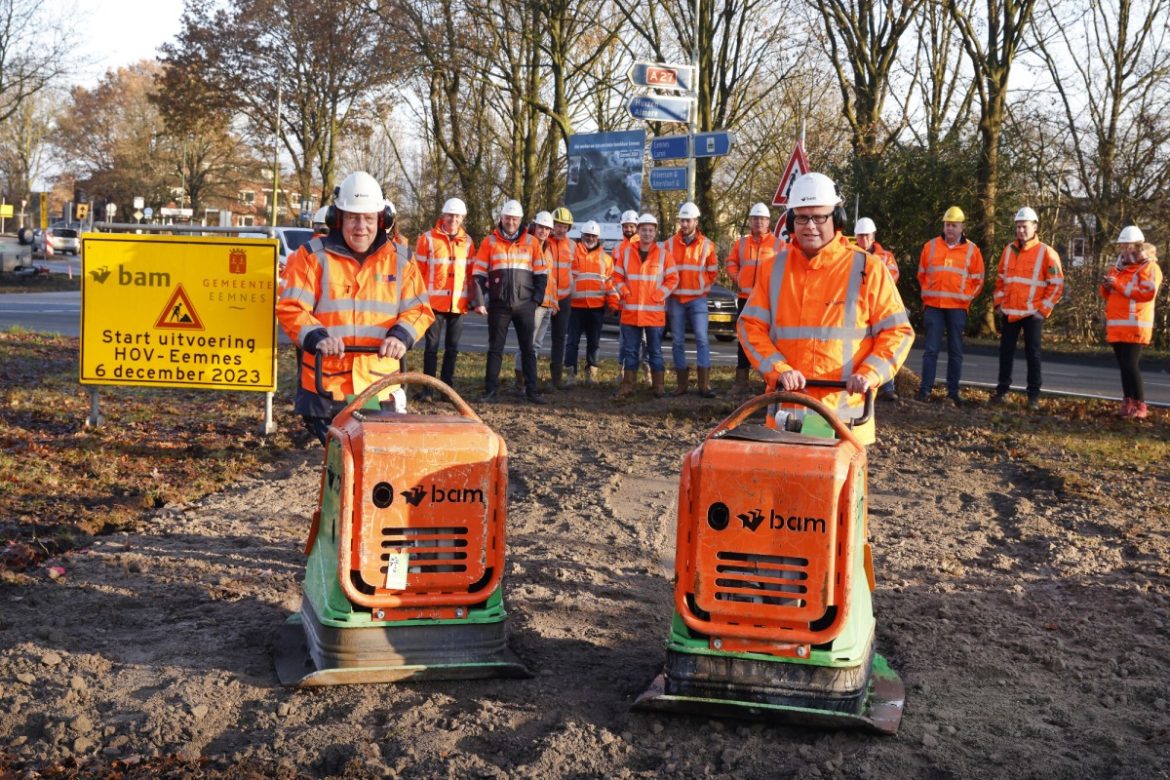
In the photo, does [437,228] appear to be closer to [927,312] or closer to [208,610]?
[927,312]

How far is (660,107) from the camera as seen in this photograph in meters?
18.0

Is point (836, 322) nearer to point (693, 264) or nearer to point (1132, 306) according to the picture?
point (693, 264)

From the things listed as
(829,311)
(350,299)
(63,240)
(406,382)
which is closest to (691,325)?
(350,299)

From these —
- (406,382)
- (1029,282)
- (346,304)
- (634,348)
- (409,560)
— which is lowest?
(409,560)

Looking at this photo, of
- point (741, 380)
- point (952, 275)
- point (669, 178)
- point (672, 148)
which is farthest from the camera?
point (669, 178)

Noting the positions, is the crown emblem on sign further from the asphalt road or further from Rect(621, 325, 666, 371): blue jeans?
the asphalt road

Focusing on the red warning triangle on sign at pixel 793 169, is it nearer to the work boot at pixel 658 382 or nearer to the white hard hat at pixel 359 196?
the work boot at pixel 658 382

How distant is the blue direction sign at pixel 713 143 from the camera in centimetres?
1706

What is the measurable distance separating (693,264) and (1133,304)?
15.2ft

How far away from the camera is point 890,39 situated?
2925 centimetres

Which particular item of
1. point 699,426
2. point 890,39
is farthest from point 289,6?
point 699,426

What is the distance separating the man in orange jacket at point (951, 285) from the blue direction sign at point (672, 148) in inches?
193

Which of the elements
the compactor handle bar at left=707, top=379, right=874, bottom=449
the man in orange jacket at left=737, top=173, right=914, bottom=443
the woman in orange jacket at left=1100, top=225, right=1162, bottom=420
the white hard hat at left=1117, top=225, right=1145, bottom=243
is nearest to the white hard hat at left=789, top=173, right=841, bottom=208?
the man in orange jacket at left=737, top=173, right=914, bottom=443

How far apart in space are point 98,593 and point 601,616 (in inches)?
101
